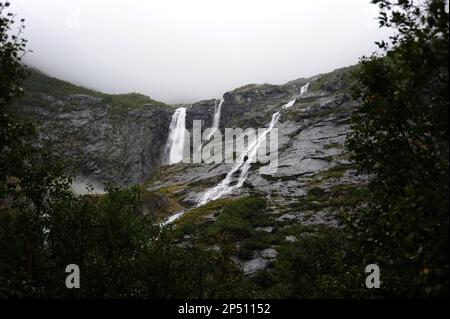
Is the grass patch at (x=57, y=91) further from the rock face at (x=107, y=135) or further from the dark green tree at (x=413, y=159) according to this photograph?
the dark green tree at (x=413, y=159)

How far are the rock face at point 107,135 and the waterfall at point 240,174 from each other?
3736 cm

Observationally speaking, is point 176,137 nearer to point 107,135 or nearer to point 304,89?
point 107,135

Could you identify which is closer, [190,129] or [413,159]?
[413,159]

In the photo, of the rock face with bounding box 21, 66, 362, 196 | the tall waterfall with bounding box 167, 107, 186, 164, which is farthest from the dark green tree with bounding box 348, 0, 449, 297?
the tall waterfall with bounding box 167, 107, 186, 164

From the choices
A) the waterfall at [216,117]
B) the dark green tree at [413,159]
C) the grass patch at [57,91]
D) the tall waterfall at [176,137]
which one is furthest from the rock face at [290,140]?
the dark green tree at [413,159]

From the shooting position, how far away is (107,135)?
5374 inches

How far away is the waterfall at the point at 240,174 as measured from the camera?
82.5m

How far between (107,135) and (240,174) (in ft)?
206

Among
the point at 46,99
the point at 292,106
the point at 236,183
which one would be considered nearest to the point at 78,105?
the point at 46,99

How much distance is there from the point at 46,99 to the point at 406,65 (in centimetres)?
15265

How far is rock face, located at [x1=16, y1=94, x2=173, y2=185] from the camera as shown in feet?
418

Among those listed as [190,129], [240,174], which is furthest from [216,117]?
[240,174]
